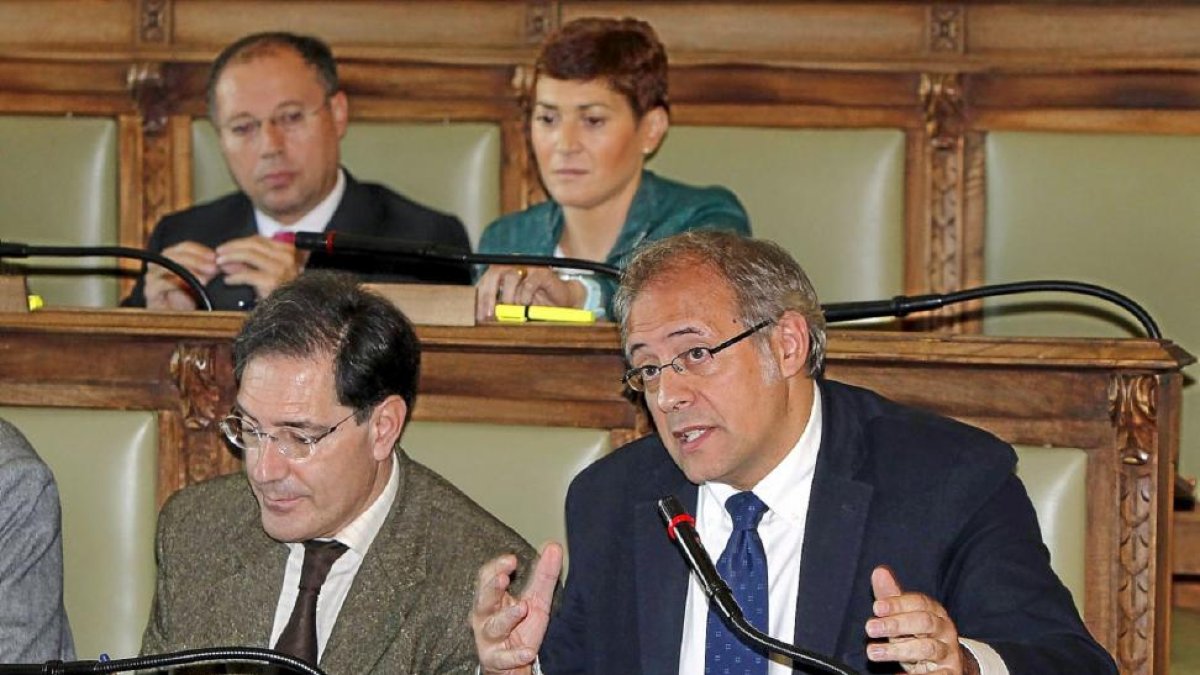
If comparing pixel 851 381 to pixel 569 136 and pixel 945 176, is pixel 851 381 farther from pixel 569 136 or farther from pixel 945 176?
pixel 945 176

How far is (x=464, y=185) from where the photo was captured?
425cm

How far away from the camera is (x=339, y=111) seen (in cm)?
409

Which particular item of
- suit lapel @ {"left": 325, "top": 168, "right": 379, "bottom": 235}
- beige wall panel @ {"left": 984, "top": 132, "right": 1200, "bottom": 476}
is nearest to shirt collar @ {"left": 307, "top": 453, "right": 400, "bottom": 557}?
suit lapel @ {"left": 325, "top": 168, "right": 379, "bottom": 235}

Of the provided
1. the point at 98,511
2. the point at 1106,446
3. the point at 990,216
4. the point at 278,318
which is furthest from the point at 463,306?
the point at 990,216

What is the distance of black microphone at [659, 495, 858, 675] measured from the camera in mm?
1930

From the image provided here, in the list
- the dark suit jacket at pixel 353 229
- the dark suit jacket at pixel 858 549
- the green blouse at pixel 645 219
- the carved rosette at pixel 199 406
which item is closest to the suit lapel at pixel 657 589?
the dark suit jacket at pixel 858 549

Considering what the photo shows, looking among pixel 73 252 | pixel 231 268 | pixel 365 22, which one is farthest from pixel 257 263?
pixel 365 22

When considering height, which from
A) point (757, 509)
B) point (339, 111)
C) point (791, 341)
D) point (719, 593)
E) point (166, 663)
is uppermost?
point (339, 111)

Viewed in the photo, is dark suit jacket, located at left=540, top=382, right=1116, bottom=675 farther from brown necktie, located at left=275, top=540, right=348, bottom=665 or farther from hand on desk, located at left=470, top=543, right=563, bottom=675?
brown necktie, located at left=275, top=540, right=348, bottom=665

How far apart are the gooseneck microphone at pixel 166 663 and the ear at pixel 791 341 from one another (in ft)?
2.46

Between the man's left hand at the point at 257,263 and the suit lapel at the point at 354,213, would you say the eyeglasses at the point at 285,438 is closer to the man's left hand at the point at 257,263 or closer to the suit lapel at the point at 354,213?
the man's left hand at the point at 257,263

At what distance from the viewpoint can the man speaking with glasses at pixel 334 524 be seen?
2.60 metres

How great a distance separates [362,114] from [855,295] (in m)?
1.25

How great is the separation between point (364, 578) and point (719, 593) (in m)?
0.77
